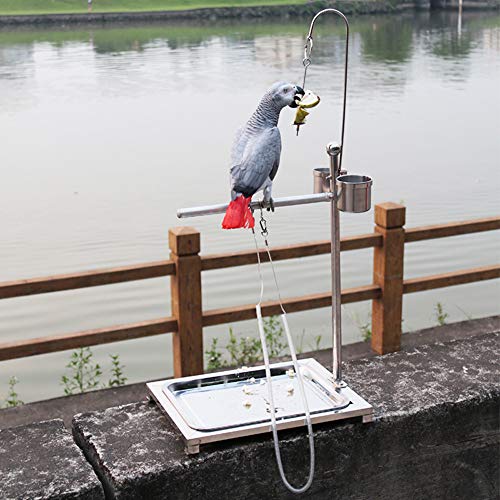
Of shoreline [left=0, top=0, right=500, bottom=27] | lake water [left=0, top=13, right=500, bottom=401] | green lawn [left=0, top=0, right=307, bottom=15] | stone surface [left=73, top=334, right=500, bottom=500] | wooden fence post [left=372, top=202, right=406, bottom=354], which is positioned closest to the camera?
stone surface [left=73, top=334, right=500, bottom=500]

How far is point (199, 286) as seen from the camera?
4203 millimetres

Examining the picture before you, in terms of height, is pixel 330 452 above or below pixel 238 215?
below

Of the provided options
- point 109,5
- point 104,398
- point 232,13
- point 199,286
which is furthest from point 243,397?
point 109,5

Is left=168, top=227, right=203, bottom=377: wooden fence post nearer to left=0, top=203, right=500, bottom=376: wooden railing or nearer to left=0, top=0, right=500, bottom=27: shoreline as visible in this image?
left=0, top=203, right=500, bottom=376: wooden railing

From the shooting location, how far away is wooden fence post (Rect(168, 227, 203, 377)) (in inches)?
162

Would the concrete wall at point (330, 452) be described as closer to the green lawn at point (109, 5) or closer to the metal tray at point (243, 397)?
the metal tray at point (243, 397)

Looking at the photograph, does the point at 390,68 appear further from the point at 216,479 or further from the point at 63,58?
the point at 216,479

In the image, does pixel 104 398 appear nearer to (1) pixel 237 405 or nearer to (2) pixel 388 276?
(2) pixel 388 276

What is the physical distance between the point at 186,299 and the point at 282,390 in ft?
5.94

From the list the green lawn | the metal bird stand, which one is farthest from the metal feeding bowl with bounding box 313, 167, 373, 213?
the green lawn

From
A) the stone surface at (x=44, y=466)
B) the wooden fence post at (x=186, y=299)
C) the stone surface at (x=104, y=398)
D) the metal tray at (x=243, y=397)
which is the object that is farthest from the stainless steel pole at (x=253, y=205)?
the stone surface at (x=104, y=398)

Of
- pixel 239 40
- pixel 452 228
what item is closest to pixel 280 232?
pixel 452 228

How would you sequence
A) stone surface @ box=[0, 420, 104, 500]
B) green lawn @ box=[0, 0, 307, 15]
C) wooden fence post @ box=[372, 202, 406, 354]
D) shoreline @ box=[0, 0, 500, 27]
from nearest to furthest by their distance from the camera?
1. stone surface @ box=[0, 420, 104, 500]
2. wooden fence post @ box=[372, 202, 406, 354]
3. shoreline @ box=[0, 0, 500, 27]
4. green lawn @ box=[0, 0, 307, 15]

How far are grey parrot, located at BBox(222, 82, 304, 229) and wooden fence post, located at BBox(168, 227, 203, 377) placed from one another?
1.82 m
